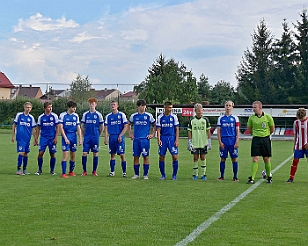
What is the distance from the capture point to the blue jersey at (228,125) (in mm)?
12398

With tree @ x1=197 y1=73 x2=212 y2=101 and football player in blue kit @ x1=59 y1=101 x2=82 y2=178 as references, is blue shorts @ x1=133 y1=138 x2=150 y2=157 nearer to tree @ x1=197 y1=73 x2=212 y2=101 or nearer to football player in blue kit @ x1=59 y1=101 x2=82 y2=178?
football player in blue kit @ x1=59 y1=101 x2=82 y2=178

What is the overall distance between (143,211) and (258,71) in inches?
2171

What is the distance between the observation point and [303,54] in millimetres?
58406

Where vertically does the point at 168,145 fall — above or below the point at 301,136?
below

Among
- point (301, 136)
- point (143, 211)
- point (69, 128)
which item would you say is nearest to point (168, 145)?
point (69, 128)

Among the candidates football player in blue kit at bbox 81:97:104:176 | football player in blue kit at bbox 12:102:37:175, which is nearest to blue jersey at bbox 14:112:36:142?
football player in blue kit at bbox 12:102:37:175

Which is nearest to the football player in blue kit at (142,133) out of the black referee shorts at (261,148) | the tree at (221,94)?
the black referee shorts at (261,148)

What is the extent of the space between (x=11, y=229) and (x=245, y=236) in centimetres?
314

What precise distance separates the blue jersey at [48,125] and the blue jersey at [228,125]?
4.44m

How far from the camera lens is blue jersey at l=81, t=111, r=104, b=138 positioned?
13.3 m

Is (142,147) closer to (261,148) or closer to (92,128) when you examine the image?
(92,128)

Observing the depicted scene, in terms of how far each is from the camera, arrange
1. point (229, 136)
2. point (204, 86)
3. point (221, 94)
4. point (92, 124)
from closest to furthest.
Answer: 1. point (229, 136)
2. point (92, 124)
3. point (221, 94)
4. point (204, 86)

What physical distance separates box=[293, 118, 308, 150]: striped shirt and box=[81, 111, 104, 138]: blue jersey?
5.08 m

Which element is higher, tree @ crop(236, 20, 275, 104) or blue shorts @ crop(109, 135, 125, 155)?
tree @ crop(236, 20, 275, 104)
